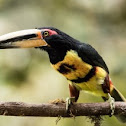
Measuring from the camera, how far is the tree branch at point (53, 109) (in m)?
2.10

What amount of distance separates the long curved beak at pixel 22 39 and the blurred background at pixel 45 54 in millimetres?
1325

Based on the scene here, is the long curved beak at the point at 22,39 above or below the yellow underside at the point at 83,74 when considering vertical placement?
above

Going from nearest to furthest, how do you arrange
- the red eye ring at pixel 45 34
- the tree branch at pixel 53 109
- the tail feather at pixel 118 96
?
the tree branch at pixel 53 109 < the red eye ring at pixel 45 34 < the tail feather at pixel 118 96

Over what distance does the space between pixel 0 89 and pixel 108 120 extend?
3.78 feet

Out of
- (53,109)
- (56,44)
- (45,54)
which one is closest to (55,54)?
(56,44)

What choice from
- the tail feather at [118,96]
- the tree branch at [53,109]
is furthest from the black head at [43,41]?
the tail feather at [118,96]

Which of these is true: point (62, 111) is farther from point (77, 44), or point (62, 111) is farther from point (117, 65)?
point (117, 65)

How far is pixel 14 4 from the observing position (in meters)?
4.79

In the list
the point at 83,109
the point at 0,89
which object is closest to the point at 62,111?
the point at 83,109

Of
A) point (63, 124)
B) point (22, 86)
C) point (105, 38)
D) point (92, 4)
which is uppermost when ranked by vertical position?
point (92, 4)

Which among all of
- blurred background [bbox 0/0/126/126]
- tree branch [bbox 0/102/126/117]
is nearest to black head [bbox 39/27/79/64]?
tree branch [bbox 0/102/126/117]

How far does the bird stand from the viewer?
7.12 ft

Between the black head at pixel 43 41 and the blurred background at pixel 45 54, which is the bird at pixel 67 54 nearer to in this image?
the black head at pixel 43 41

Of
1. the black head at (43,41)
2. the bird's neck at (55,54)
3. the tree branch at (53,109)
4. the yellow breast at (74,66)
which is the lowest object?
the tree branch at (53,109)
